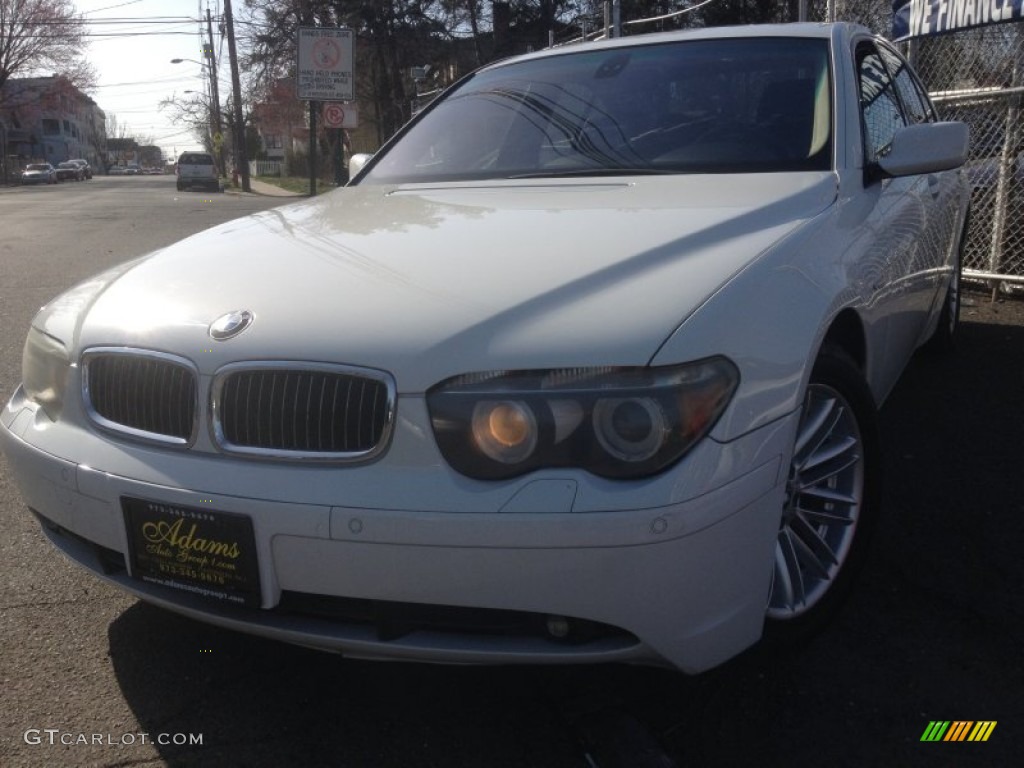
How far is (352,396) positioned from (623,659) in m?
0.77

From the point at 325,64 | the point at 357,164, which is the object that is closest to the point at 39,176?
the point at 325,64

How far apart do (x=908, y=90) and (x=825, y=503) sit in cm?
277

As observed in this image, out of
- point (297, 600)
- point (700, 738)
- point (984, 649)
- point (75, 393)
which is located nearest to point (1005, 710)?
point (984, 649)

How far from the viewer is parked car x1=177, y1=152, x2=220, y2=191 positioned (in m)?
42.2

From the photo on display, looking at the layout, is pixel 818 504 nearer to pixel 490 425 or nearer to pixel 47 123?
pixel 490 425

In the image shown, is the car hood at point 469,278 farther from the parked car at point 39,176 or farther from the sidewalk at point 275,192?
the parked car at point 39,176

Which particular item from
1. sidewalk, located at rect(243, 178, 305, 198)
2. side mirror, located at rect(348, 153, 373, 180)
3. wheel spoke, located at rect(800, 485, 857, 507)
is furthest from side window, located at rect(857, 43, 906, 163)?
sidewalk, located at rect(243, 178, 305, 198)

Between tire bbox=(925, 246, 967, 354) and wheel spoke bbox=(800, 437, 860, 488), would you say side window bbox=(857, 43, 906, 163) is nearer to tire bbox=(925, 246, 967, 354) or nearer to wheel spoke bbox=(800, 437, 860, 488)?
wheel spoke bbox=(800, 437, 860, 488)

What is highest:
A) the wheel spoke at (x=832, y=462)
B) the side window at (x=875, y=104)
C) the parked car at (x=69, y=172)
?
the parked car at (x=69, y=172)

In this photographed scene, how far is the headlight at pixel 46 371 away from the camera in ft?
7.98

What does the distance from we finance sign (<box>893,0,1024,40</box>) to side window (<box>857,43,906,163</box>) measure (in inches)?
122

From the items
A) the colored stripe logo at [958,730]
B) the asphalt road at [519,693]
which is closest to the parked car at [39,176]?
the asphalt road at [519,693]

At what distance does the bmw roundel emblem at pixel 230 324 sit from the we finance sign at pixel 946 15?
19.9ft

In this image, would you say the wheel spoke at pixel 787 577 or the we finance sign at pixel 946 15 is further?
the we finance sign at pixel 946 15
